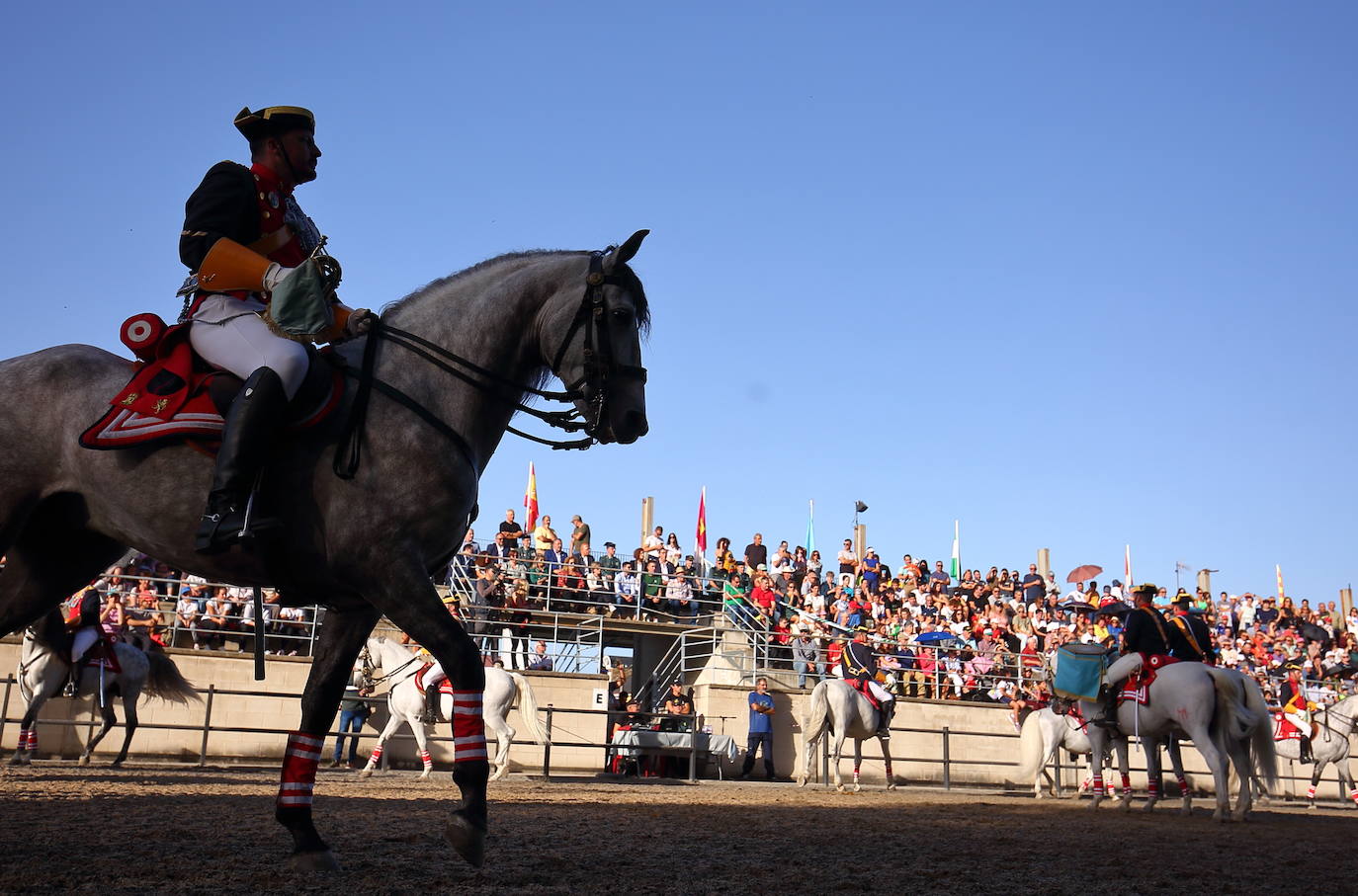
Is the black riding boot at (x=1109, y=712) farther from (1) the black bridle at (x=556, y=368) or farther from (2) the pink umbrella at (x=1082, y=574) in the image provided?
(2) the pink umbrella at (x=1082, y=574)

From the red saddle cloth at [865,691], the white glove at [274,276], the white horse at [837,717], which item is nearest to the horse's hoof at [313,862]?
the white glove at [274,276]

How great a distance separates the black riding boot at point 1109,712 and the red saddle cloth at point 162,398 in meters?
12.2

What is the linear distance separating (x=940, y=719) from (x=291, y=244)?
21.3 meters

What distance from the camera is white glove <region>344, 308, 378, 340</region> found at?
18.9 feet

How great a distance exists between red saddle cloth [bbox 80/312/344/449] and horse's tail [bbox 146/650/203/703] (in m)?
12.0

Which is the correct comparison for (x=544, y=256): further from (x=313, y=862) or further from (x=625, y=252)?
(x=313, y=862)

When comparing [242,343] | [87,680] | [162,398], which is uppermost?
[242,343]

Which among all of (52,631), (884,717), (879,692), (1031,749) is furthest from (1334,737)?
(52,631)

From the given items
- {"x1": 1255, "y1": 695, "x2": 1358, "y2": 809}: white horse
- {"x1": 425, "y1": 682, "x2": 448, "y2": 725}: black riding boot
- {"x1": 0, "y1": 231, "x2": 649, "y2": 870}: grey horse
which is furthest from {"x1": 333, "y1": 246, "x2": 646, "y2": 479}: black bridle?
{"x1": 1255, "y1": 695, "x2": 1358, "y2": 809}: white horse

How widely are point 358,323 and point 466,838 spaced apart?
8.29 ft

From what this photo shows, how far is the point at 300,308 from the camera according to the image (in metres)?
5.46

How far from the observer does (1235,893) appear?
5.96 meters

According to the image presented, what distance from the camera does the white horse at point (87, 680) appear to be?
1512 centimetres

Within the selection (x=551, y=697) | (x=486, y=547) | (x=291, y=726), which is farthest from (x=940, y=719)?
(x=291, y=726)
